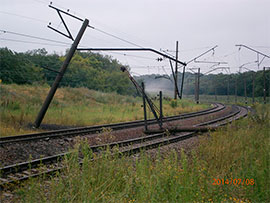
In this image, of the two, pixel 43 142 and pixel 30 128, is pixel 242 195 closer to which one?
pixel 43 142

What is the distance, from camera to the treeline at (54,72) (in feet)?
126

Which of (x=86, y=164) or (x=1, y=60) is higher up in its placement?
(x=1, y=60)

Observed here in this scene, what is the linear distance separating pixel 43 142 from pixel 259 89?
7165 cm

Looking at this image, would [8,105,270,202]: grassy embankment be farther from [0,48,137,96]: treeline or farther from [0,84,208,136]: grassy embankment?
[0,48,137,96]: treeline

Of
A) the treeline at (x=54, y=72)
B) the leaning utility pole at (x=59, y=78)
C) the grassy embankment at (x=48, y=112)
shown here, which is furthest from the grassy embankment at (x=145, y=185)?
the treeline at (x=54, y=72)

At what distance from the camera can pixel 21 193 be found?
5777 mm

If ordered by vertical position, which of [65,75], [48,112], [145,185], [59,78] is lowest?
[48,112]

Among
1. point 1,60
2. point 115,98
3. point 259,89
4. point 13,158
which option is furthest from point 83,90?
point 259,89

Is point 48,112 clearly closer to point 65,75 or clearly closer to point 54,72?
point 65,75

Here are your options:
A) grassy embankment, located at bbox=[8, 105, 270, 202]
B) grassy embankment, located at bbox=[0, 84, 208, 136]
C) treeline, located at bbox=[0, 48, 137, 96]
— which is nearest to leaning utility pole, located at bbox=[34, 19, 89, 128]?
grassy embankment, located at bbox=[0, 84, 208, 136]

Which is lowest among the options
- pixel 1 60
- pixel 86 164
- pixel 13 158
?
pixel 13 158

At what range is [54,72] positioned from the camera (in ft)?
150

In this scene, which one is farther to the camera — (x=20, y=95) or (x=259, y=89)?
(x=259, y=89)

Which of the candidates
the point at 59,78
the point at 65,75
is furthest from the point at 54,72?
the point at 59,78
